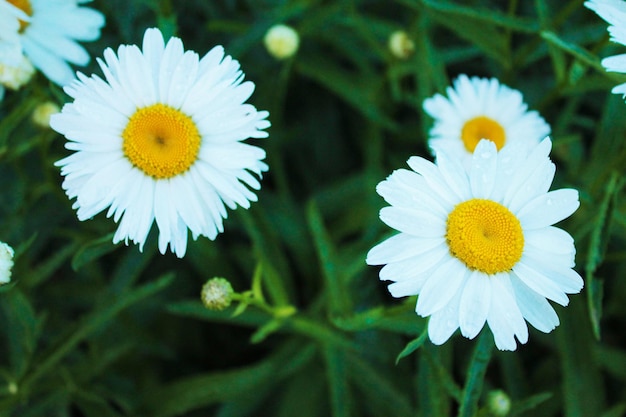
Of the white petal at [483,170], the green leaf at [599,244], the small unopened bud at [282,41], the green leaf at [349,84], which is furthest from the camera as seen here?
the green leaf at [349,84]

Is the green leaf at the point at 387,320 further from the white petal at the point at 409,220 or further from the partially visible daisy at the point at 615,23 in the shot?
the partially visible daisy at the point at 615,23

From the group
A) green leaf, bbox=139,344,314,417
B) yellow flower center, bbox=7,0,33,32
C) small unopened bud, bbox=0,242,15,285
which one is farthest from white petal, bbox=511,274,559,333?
yellow flower center, bbox=7,0,33,32

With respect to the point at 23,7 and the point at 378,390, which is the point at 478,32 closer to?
the point at 378,390

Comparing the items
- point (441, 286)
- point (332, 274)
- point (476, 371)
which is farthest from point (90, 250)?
point (476, 371)

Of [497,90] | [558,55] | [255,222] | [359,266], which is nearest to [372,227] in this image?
[359,266]

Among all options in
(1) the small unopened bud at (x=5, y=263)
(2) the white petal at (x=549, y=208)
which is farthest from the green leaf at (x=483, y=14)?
(1) the small unopened bud at (x=5, y=263)

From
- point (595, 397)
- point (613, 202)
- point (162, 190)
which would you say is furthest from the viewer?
point (595, 397)

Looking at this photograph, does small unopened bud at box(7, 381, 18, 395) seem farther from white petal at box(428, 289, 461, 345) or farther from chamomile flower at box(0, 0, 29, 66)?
white petal at box(428, 289, 461, 345)

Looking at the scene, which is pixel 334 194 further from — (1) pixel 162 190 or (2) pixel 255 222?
(1) pixel 162 190

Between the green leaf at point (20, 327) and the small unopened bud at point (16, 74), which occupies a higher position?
the small unopened bud at point (16, 74)
